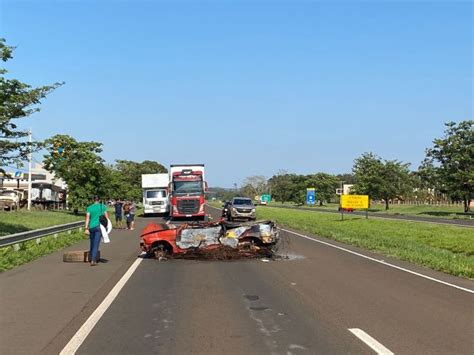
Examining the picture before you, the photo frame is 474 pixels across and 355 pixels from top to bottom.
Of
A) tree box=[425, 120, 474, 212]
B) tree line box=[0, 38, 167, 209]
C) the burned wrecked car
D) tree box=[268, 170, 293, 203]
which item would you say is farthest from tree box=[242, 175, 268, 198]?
the burned wrecked car

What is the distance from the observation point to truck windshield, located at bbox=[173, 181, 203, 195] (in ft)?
129

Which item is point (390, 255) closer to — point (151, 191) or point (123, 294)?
point (123, 294)

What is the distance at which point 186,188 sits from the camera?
39406mm

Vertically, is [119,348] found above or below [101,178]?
below

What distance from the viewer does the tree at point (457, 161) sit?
53312 millimetres

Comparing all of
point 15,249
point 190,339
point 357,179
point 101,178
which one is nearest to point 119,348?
point 190,339

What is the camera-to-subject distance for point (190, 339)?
21.6ft

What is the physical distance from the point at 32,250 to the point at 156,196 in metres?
33.5

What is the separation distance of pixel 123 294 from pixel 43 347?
3.64 m

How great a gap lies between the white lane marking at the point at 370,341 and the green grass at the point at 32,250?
9628mm

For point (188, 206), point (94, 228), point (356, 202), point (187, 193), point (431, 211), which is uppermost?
point (187, 193)

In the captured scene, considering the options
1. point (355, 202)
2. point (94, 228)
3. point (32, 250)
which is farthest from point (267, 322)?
point (355, 202)

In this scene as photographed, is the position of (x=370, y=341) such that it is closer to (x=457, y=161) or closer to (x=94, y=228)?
(x=94, y=228)

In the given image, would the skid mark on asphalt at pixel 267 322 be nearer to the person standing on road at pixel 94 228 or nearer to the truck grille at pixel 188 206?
the person standing on road at pixel 94 228
